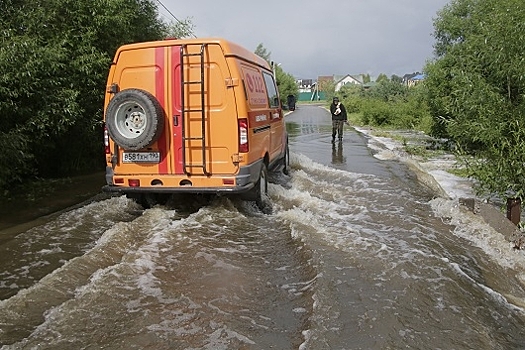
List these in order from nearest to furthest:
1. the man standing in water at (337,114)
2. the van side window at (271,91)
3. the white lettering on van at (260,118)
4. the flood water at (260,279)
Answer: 1. the flood water at (260,279)
2. the white lettering on van at (260,118)
3. the van side window at (271,91)
4. the man standing in water at (337,114)

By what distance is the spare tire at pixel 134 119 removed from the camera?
20.3 ft

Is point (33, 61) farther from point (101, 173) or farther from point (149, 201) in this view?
point (101, 173)

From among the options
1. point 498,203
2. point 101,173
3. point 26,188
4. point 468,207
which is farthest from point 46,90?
point 498,203

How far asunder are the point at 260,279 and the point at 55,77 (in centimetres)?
595

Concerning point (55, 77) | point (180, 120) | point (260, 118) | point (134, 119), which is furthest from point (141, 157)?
point (55, 77)

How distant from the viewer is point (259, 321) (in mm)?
3740

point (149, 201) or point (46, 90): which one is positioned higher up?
point (46, 90)

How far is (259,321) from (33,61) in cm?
572

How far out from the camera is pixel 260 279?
4.64 meters

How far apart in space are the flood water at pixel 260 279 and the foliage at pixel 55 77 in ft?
6.10

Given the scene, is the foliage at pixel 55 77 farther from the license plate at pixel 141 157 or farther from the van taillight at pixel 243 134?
the van taillight at pixel 243 134

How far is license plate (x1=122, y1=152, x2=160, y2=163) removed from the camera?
6.42 meters

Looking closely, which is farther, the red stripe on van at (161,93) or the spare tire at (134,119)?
the red stripe on van at (161,93)

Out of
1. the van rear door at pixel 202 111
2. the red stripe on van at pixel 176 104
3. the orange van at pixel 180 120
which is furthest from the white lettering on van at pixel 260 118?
the red stripe on van at pixel 176 104
